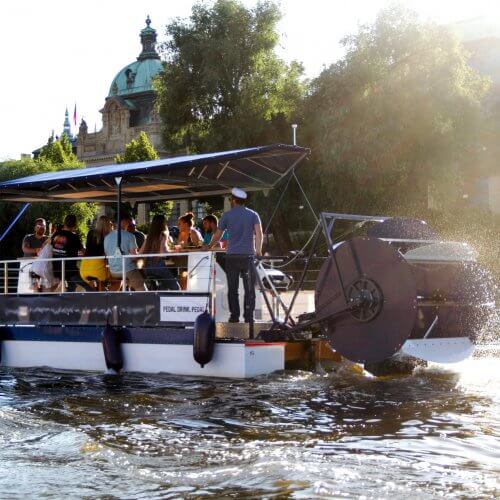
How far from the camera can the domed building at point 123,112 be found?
11206 cm

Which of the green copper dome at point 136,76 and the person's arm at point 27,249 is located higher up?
the green copper dome at point 136,76

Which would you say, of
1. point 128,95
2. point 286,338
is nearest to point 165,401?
point 286,338

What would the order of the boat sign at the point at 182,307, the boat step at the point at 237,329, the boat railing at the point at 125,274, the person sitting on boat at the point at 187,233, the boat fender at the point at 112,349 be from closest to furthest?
the boat sign at the point at 182,307 → the boat railing at the point at 125,274 → the boat step at the point at 237,329 → the boat fender at the point at 112,349 → the person sitting on boat at the point at 187,233

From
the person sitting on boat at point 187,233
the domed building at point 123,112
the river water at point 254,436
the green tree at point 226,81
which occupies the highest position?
the domed building at point 123,112

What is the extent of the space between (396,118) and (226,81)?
11.8 m

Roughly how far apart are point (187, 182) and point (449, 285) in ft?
15.7

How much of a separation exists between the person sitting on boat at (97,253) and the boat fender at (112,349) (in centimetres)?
114

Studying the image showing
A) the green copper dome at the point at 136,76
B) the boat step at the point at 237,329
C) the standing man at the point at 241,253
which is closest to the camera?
the standing man at the point at 241,253

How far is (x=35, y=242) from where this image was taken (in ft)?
54.3

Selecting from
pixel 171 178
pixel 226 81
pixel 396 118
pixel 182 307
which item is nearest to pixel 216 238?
pixel 182 307

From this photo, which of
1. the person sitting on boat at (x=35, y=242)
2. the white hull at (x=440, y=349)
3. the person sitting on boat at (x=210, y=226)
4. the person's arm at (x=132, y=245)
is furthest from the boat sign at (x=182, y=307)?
the person sitting on boat at (x=35, y=242)

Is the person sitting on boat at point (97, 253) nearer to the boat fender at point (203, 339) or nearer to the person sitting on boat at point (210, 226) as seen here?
the person sitting on boat at point (210, 226)

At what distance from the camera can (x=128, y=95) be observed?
375ft

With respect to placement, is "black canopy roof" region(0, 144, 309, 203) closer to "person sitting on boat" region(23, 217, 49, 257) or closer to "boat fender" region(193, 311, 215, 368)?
"person sitting on boat" region(23, 217, 49, 257)
